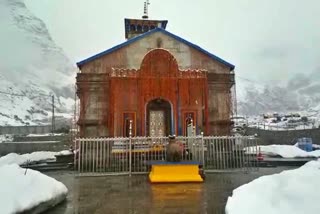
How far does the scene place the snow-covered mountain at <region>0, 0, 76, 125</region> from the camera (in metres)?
99.8

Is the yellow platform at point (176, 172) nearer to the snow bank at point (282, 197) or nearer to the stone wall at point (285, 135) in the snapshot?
the snow bank at point (282, 197)

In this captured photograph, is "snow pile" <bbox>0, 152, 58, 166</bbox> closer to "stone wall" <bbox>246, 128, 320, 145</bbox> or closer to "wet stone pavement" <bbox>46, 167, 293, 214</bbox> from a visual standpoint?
"wet stone pavement" <bbox>46, 167, 293, 214</bbox>

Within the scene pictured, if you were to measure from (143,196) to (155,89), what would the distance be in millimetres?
8760

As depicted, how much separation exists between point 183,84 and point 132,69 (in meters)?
3.09

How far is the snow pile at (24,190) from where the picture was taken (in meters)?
5.25

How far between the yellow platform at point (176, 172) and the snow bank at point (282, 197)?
418 cm

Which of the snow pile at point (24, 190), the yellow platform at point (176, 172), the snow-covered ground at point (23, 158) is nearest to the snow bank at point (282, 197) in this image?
the snow pile at point (24, 190)

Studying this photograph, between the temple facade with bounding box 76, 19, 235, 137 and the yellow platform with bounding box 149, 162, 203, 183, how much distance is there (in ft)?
15.1

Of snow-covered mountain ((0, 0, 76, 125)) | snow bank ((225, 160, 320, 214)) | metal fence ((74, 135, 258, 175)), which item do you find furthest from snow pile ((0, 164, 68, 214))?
snow-covered mountain ((0, 0, 76, 125))

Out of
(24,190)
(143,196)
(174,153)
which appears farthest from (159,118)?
(24,190)

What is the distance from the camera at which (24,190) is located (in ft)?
19.4

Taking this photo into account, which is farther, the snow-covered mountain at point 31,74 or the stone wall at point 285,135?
the snow-covered mountain at point 31,74

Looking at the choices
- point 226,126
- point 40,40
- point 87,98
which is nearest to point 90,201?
point 87,98

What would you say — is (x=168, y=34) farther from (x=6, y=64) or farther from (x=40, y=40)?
(x=40, y=40)
